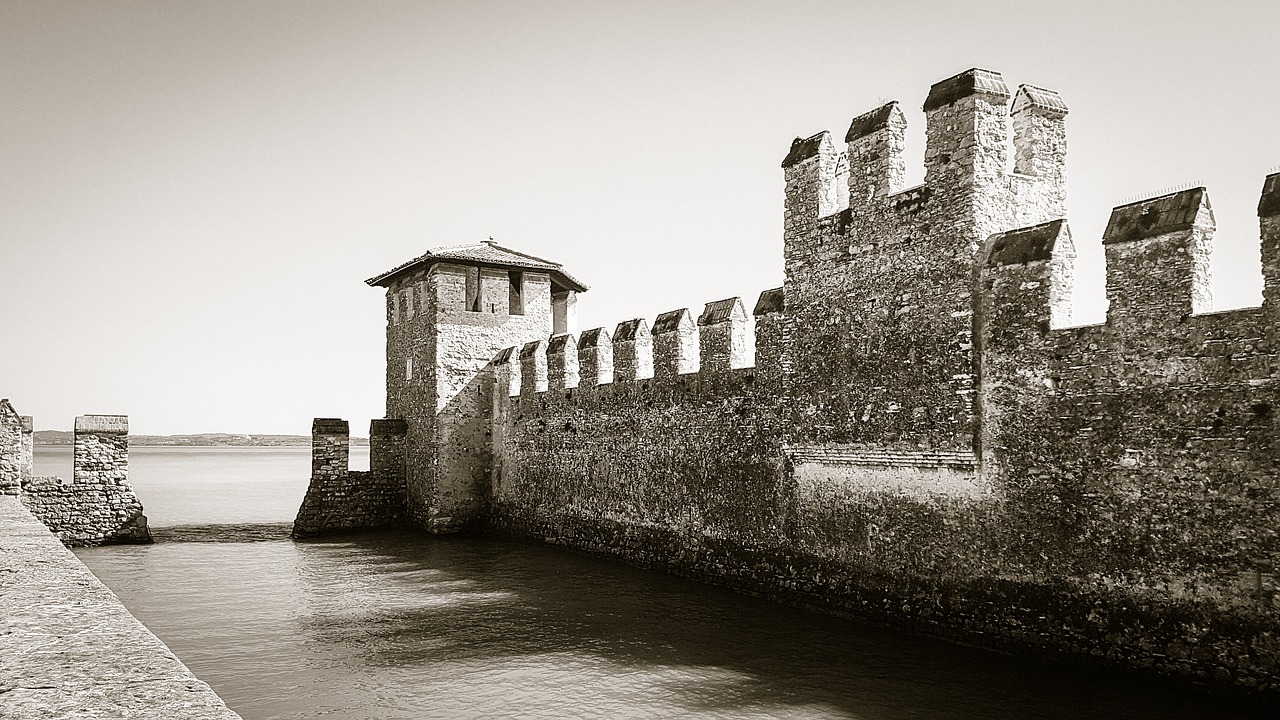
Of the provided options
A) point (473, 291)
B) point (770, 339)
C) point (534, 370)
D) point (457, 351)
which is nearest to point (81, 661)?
point (770, 339)

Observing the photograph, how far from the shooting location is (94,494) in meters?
16.1

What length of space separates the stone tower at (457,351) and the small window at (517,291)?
2 centimetres

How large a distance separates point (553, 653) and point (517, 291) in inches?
444

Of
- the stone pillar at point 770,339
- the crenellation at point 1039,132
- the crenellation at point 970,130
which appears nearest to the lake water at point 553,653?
the stone pillar at point 770,339

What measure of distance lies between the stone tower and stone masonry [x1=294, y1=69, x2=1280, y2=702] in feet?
16.7

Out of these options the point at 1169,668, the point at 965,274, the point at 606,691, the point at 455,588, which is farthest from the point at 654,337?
the point at 1169,668

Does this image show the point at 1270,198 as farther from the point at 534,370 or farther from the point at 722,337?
the point at 534,370

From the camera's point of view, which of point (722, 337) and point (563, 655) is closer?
point (563, 655)

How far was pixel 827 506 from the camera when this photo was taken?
9117 millimetres

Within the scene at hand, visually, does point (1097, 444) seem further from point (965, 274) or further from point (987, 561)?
point (965, 274)

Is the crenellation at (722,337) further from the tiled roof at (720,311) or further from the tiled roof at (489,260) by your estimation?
the tiled roof at (489,260)

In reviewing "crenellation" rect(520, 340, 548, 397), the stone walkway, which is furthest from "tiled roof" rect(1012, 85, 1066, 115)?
"crenellation" rect(520, 340, 548, 397)

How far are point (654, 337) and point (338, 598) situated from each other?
527 cm

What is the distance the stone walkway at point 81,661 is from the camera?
3.04m
